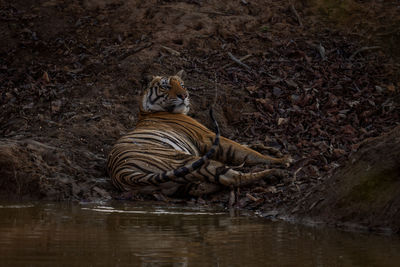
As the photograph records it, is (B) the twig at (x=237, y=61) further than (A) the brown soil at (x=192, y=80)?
Yes

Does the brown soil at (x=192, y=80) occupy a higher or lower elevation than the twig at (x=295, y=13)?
lower

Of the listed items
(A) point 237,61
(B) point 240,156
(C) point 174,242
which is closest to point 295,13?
(A) point 237,61

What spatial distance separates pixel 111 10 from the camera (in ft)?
47.9

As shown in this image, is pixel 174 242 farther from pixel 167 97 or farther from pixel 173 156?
pixel 167 97

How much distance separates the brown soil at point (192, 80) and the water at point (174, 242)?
4.98ft

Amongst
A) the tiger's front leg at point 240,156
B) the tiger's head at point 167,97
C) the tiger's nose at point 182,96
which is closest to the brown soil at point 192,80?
the tiger's front leg at point 240,156

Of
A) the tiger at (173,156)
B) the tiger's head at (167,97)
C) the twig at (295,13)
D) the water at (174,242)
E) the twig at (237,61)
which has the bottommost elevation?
the water at (174,242)

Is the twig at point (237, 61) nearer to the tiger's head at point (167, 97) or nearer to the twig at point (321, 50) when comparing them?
the twig at point (321, 50)

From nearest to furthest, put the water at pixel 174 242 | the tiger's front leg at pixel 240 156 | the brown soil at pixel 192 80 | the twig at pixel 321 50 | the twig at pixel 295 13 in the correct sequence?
1. the water at pixel 174 242
2. the brown soil at pixel 192 80
3. the tiger's front leg at pixel 240 156
4. the twig at pixel 321 50
5. the twig at pixel 295 13

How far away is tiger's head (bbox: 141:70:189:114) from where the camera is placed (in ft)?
32.4

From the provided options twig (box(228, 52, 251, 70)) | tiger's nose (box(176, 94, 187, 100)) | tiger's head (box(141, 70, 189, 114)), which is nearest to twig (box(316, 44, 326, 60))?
twig (box(228, 52, 251, 70))

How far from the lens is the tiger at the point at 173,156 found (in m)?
7.85

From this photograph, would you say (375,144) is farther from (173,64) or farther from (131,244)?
(173,64)

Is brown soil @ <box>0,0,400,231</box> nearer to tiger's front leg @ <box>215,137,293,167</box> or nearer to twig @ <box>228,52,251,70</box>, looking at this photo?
twig @ <box>228,52,251,70</box>
